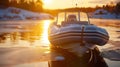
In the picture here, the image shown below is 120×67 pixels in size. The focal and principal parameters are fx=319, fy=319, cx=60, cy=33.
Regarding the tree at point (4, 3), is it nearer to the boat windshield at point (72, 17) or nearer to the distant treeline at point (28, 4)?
the distant treeline at point (28, 4)

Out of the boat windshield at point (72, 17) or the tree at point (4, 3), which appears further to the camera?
the tree at point (4, 3)

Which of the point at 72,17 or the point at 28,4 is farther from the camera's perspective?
the point at 28,4

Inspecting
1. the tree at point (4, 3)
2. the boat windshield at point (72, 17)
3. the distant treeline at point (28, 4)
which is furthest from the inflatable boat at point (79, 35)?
the distant treeline at point (28, 4)

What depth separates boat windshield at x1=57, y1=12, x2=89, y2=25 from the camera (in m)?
15.1

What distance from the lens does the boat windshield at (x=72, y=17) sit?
15064 millimetres

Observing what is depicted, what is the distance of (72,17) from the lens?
15.2 m

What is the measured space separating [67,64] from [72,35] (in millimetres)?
1494

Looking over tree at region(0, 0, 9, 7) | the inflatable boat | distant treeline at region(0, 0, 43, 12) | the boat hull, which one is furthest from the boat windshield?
distant treeline at region(0, 0, 43, 12)

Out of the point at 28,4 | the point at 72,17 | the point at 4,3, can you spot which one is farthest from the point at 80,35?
the point at 28,4

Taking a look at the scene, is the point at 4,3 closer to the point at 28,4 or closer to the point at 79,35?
the point at 28,4

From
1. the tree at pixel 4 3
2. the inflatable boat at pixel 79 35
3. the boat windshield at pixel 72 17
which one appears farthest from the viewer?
the tree at pixel 4 3

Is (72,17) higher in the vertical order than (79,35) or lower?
higher

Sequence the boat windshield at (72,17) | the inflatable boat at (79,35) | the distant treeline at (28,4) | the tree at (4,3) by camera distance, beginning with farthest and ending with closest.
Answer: the distant treeline at (28,4), the tree at (4,3), the boat windshield at (72,17), the inflatable boat at (79,35)

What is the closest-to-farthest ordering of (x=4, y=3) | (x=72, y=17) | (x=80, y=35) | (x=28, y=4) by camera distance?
(x=80, y=35) < (x=72, y=17) < (x=4, y=3) < (x=28, y=4)
